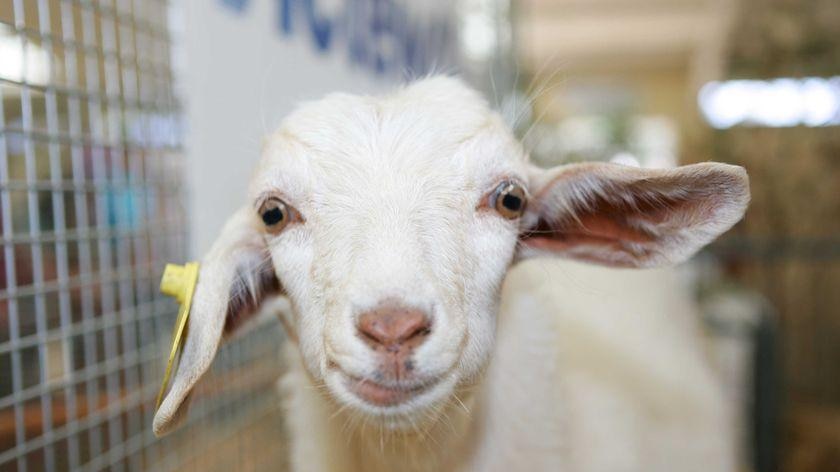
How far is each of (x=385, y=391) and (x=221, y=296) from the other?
0.41m

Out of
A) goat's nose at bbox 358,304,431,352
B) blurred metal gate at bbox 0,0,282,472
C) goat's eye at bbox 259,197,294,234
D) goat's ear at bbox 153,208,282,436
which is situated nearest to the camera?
goat's nose at bbox 358,304,431,352

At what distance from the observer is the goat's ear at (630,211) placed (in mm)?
1262

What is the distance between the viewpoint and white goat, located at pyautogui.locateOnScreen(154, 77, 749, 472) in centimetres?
110

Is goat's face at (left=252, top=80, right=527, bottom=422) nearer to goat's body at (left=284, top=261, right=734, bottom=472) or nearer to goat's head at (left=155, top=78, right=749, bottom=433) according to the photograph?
goat's head at (left=155, top=78, right=749, bottom=433)

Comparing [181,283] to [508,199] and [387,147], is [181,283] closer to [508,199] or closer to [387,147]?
[387,147]

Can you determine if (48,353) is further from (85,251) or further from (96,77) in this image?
(96,77)

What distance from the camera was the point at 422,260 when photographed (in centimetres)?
113

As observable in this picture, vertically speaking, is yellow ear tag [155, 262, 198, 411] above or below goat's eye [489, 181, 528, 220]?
below

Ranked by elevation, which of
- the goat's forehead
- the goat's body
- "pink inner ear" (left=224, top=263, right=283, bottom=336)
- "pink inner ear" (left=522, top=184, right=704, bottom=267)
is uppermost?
the goat's forehead

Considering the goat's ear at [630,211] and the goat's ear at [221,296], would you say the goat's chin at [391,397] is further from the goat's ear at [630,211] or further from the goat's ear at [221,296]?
the goat's ear at [630,211]

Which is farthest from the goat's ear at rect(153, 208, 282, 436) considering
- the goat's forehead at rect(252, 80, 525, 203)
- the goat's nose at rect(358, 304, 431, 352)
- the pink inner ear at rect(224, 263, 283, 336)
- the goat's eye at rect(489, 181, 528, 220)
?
the goat's eye at rect(489, 181, 528, 220)

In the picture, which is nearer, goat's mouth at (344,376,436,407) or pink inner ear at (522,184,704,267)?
goat's mouth at (344,376,436,407)

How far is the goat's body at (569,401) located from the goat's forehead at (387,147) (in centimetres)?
43

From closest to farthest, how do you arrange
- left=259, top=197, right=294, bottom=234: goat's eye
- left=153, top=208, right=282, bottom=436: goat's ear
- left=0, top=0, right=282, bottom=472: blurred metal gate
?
left=153, top=208, right=282, bottom=436: goat's ear → left=259, top=197, right=294, bottom=234: goat's eye → left=0, top=0, right=282, bottom=472: blurred metal gate
